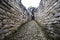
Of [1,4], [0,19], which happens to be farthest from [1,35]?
[1,4]

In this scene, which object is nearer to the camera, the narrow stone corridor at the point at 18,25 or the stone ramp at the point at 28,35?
the narrow stone corridor at the point at 18,25

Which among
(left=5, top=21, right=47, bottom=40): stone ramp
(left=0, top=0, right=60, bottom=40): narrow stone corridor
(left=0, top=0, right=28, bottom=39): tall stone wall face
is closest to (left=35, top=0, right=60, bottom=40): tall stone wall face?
(left=0, top=0, right=60, bottom=40): narrow stone corridor

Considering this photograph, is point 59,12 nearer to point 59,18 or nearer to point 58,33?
point 59,18

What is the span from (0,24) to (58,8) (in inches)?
51.5

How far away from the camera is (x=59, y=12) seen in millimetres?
1843

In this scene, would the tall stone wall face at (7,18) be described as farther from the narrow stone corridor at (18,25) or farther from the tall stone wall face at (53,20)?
the tall stone wall face at (53,20)

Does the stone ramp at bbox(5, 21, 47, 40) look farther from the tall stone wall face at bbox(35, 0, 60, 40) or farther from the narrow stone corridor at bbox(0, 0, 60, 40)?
the tall stone wall face at bbox(35, 0, 60, 40)

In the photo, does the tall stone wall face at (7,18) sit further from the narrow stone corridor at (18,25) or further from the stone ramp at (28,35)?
the stone ramp at (28,35)

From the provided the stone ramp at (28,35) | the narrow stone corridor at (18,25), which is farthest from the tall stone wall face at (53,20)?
the stone ramp at (28,35)

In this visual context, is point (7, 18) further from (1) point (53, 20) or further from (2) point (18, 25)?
(2) point (18, 25)

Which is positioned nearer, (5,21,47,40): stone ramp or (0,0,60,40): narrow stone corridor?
(0,0,60,40): narrow stone corridor

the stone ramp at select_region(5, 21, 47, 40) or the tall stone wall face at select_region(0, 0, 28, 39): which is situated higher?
the tall stone wall face at select_region(0, 0, 28, 39)

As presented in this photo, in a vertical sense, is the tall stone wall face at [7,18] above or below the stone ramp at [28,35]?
above

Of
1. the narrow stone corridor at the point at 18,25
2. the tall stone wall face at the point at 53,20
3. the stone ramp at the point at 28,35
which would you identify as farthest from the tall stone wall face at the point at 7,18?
the tall stone wall face at the point at 53,20
